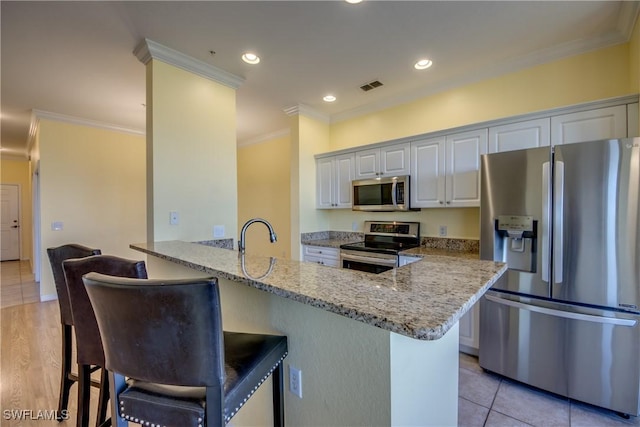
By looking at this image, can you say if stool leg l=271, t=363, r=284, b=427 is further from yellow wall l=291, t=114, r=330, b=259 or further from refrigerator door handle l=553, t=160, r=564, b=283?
yellow wall l=291, t=114, r=330, b=259

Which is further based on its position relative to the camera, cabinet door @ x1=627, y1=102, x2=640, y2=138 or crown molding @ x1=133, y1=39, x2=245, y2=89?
crown molding @ x1=133, y1=39, x2=245, y2=89

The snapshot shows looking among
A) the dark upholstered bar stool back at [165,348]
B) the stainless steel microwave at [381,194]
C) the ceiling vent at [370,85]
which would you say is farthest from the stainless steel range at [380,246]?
the dark upholstered bar stool back at [165,348]

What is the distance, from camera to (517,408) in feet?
6.18

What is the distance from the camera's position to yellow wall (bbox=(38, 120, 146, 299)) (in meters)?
4.06

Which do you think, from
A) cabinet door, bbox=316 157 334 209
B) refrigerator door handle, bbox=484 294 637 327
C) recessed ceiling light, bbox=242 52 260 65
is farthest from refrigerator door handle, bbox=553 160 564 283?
recessed ceiling light, bbox=242 52 260 65

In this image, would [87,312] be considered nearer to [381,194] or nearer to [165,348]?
[165,348]

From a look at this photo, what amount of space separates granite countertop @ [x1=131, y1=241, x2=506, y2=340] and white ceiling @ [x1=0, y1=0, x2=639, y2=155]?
1.81 metres

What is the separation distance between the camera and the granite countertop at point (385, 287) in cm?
71

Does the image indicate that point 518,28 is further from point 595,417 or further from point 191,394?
point 191,394

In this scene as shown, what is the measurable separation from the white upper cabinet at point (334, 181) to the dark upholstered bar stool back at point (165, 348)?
3020 millimetres

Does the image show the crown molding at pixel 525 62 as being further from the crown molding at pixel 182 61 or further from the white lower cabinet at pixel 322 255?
the white lower cabinet at pixel 322 255

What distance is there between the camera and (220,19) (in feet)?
6.88

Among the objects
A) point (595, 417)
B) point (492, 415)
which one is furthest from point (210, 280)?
point (595, 417)

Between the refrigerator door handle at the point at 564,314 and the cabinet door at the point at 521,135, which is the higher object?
the cabinet door at the point at 521,135
